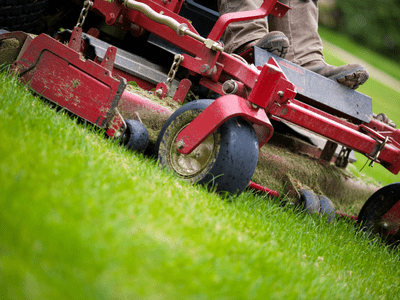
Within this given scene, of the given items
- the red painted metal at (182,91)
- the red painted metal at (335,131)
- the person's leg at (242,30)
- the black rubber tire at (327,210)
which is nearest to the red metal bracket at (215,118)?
the red painted metal at (335,131)

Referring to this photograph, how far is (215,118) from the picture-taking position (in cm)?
177

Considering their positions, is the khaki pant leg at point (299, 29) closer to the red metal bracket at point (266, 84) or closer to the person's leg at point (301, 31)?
the person's leg at point (301, 31)

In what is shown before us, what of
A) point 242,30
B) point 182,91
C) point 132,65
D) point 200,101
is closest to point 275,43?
point 242,30

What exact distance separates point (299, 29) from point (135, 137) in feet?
6.52

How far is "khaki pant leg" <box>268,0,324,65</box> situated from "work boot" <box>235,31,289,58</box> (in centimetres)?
61

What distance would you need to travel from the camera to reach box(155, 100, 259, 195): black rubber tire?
5.72 ft

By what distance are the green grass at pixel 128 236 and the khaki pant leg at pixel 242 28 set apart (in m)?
1.33

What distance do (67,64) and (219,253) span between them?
136cm

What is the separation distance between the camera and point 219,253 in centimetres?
118

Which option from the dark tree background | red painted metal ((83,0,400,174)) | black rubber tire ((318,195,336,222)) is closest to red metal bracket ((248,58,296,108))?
red painted metal ((83,0,400,174))

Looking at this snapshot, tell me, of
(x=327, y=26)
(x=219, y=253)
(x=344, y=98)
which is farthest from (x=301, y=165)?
(x=327, y=26)

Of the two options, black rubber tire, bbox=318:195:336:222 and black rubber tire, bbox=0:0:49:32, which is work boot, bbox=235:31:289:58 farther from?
black rubber tire, bbox=0:0:49:32

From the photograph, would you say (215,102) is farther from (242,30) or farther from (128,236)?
(242,30)

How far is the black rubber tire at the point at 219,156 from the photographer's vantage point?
1.74 meters
